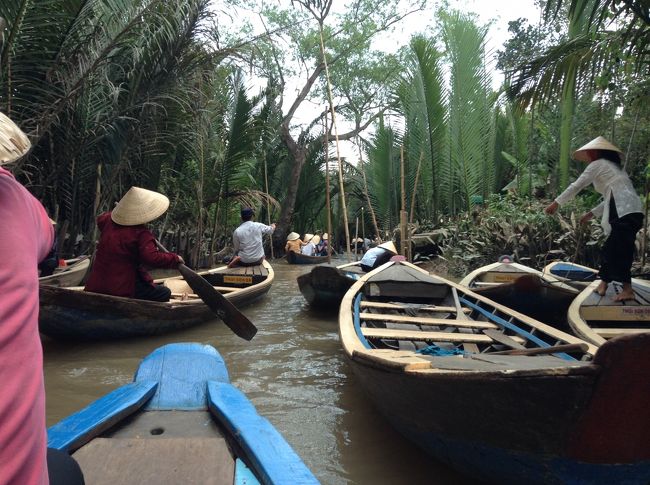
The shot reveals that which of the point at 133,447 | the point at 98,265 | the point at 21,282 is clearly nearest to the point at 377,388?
the point at 133,447

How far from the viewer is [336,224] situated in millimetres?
20594

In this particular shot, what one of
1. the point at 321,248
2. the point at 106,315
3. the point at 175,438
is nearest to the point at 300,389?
the point at 106,315

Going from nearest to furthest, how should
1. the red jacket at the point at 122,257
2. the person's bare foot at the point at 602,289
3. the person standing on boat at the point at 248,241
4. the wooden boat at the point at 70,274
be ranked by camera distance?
1. the person's bare foot at the point at 602,289
2. the red jacket at the point at 122,257
3. the wooden boat at the point at 70,274
4. the person standing on boat at the point at 248,241

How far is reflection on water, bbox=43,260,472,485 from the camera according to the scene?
253 cm

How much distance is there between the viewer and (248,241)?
750 centimetres

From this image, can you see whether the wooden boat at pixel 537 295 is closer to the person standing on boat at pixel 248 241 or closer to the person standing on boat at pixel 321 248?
the person standing on boat at pixel 248 241

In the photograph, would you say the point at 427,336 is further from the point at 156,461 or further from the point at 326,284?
the point at 326,284

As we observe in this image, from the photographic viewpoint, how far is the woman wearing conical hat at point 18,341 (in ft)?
2.31

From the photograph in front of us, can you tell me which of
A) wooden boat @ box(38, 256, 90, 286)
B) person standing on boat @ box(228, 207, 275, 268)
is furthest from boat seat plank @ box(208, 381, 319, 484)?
person standing on boat @ box(228, 207, 275, 268)

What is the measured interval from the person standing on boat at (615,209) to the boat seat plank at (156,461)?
3380 mm

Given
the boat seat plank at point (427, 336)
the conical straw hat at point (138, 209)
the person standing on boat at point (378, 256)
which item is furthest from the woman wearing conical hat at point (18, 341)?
the person standing on boat at point (378, 256)

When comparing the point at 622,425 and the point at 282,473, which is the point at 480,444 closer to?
the point at 622,425

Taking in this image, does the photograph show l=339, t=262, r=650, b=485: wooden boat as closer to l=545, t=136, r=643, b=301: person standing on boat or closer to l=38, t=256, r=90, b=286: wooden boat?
l=545, t=136, r=643, b=301: person standing on boat

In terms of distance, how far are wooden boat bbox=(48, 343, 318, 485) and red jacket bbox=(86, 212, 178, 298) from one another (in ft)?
7.55
